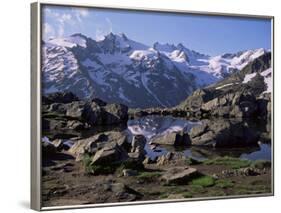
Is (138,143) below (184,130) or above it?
below

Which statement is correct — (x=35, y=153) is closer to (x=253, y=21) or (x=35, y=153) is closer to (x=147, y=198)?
(x=147, y=198)

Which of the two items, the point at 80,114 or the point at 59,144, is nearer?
the point at 59,144

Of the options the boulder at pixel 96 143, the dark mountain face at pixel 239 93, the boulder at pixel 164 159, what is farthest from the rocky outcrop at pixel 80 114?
the dark mountain face at pixel 239 93

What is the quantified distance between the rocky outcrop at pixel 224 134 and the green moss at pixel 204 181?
35cm

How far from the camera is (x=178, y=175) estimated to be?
27.9 ft

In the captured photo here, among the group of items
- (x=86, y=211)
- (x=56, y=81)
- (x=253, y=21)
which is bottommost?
(x=86, y=211)

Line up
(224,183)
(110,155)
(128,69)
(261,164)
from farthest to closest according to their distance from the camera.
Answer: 1. (261,164)
2. (224,183)
3. (128,69)
4. (110,155)

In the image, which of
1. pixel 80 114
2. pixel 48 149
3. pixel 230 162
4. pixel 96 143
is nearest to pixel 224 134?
pixel 230 162

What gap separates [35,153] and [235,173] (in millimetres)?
2225

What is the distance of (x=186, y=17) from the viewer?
8.71 metres

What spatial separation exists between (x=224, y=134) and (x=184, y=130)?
472 mm

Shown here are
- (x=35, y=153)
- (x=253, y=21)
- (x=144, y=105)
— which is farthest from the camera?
(x=253, y=21)

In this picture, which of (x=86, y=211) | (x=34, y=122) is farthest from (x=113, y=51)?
(x=86, y=211)

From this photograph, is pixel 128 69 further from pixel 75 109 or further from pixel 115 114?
pixel 75 109
